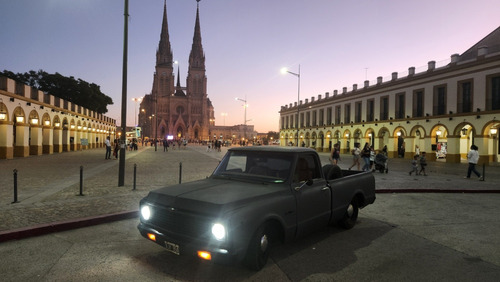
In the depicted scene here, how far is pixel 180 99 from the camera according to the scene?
4850 inches

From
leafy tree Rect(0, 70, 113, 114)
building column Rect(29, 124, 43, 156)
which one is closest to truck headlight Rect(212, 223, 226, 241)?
building column Rect(29, 124, 43, 156)

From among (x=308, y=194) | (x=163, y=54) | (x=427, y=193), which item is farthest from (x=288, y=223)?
(x=163, y=54)

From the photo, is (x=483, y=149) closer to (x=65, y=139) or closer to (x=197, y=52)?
(x=65, y=139)

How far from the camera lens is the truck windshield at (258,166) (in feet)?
15.3

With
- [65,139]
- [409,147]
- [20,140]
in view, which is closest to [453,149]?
[409,147]

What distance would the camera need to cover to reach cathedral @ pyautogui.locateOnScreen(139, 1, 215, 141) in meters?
116

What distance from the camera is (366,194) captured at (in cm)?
637

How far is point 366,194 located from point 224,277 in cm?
384

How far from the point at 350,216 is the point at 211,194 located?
338 centimetres

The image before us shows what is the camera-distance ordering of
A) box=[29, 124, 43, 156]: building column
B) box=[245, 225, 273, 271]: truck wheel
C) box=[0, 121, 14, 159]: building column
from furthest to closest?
box=[29, 124, 43, 156]: building column, box=[0, 121, 14, 159]: building column, box=[245, 225, 273, 271]: truck wheel

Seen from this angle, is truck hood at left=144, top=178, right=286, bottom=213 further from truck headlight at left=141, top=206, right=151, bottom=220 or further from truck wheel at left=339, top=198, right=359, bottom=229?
truck wheel at left=339, top=198, right=359, bottom=229

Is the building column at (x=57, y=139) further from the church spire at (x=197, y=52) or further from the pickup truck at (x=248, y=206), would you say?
the church spire at (x=197, y=52)

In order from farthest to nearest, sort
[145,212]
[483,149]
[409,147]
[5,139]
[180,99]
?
[180,99] < [409,147] < [483,149] < [5,139] < [145,212]

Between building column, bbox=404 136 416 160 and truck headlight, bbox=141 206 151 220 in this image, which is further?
building column, bbox=404 136 416 160
